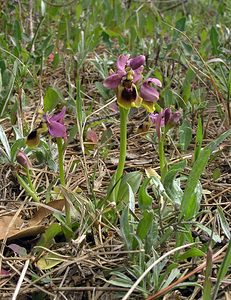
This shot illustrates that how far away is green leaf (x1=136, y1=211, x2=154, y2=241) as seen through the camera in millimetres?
1276

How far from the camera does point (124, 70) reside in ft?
4.62

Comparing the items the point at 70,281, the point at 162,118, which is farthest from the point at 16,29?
the point at 70,281

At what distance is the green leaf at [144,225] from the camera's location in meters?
1.28

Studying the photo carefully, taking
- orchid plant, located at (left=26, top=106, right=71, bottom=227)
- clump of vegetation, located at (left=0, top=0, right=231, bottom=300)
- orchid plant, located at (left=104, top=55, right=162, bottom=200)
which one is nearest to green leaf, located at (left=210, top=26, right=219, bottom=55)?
clump of vegetation, located at (left=0, top=0, right=231, bottom=300)

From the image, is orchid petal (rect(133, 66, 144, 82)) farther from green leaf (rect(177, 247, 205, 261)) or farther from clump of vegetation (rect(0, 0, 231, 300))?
green leaf (rect(177, 247, 205, 261))

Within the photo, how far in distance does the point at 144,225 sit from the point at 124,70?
39 cm

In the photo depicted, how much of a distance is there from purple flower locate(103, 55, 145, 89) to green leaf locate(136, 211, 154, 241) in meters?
0.33

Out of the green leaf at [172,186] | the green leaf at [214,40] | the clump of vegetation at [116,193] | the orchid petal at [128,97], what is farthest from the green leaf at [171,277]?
the green leaf at [214,40]

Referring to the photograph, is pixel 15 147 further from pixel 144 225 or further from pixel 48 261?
pixel 144 225

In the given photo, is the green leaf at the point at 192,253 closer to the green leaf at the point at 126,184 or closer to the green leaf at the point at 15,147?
the green leaf at the point at 126,184

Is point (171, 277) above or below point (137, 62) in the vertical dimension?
below

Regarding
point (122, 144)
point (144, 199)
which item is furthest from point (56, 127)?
point (144, 199)

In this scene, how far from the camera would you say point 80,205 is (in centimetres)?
142

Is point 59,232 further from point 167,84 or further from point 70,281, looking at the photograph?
point 167,84
